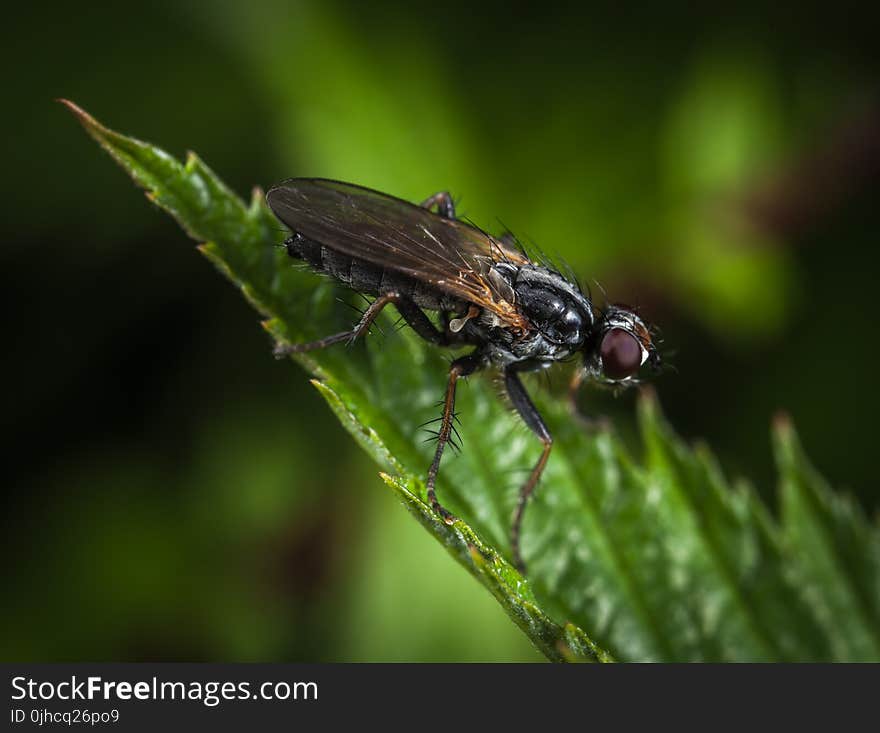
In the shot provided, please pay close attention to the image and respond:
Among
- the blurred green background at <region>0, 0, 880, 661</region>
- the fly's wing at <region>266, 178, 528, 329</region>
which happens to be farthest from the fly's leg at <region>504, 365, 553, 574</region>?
the blurred green background at <region>0, 0, 880, 661</region>

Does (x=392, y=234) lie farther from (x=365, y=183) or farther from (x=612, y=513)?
(x=365, y=183)

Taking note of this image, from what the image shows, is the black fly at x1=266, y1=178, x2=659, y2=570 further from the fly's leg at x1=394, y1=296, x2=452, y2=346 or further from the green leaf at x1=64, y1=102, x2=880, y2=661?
the green leaf at x1=64, y1=102, x2=880, y2=661

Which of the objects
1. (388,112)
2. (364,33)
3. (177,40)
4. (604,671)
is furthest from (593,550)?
(177,40)

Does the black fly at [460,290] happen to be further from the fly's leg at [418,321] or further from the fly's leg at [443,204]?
the fly's leg at [443,204]

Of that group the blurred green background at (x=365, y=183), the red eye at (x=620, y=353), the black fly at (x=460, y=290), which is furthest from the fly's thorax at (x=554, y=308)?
the blurred green background at (x=365, y=183)

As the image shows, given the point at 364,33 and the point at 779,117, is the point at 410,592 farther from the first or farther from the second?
the point at 779,117

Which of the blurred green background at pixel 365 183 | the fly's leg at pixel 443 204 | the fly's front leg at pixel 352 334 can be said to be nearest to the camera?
the fly's front leg at pixel 352 334
